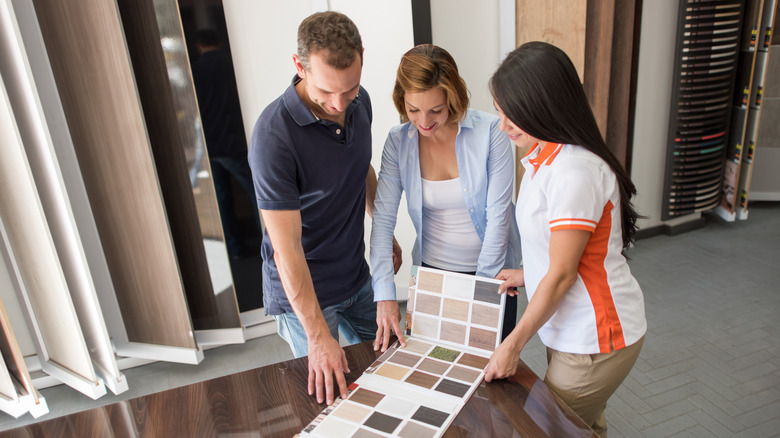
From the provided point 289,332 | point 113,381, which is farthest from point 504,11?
point 113,381

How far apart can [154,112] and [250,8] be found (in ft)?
2.43

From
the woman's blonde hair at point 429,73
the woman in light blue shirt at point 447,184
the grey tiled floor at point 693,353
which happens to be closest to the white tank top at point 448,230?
the woman in light blue shirt at point 447,184

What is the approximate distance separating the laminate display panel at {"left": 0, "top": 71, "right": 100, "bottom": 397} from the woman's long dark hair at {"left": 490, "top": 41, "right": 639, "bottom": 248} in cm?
217

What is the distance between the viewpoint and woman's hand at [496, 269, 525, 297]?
5.24 ft

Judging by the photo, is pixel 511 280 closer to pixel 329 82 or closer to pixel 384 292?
pixel 384 292

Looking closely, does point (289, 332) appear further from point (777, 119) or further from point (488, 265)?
point (777, 119)

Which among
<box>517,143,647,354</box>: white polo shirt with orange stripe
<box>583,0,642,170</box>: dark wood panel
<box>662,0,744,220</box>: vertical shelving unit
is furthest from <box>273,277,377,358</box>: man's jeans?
<box>662,0,744,220</box>: vertical shelving unit

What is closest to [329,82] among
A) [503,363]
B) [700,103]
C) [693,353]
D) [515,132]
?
[515,132]

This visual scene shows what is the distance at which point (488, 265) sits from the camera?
6.07ft

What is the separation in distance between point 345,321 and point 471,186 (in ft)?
2.20

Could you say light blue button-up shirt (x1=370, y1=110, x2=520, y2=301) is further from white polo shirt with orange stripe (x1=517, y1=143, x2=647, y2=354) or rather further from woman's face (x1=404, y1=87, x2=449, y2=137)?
white polo shirt with orange stripe (x1=517, y1=143, x2=647, y2=354)

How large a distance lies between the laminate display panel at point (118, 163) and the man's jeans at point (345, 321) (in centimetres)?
132

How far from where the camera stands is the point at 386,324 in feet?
5.62

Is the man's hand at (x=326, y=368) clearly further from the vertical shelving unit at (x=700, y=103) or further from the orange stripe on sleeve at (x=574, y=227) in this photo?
the vertical shelving unit at (x=700, y=103)
